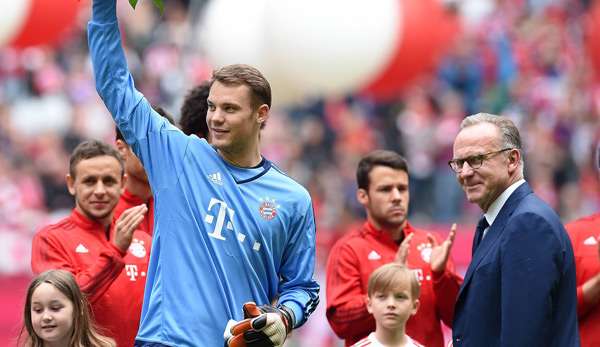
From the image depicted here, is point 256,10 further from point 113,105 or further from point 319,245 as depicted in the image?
point 113,105

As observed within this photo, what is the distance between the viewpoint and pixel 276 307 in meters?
7.04

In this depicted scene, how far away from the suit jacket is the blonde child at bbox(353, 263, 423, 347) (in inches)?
53.7

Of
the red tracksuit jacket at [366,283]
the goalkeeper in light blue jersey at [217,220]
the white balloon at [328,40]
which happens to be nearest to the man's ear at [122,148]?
the red tracksuit jacket at [366,283]

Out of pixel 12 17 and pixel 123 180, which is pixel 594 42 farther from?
pixel 123 180

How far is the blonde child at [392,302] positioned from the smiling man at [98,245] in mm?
1198

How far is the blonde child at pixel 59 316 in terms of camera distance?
780 centimetres

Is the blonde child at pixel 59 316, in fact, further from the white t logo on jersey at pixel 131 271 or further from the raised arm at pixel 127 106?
the raised arm at pixel 127 106

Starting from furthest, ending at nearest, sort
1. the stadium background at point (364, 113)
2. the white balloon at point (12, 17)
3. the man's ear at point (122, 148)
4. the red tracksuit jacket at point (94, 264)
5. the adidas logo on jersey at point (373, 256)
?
1. the stadium background at point (364, 113)
2. the white balloon at point (12, 17)
3. the adidas logo on jersey at point (373, 256)
4. the man's ear at point (122, 148)
5. the red tracksuit jacket at point (94, 264)

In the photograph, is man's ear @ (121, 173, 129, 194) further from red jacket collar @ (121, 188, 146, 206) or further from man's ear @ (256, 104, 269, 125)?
man's ear @ (256, 104, 269, 125)

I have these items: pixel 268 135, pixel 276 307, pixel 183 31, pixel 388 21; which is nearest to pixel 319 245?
pixel 388 21

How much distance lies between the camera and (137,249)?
8516 mm

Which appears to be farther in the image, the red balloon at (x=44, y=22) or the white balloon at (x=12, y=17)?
the red balloon at (x=44, y=22)

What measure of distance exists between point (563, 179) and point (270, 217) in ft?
36.2

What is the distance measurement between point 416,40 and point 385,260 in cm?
578
